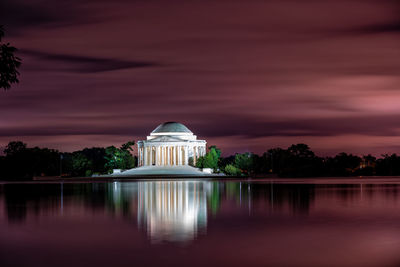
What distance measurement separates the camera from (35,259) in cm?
1855

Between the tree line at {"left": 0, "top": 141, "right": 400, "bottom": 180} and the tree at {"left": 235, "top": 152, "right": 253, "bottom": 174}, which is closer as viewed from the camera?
the tree line at {"left": 0, "top": 141, "right": 400, "bottom": 180}

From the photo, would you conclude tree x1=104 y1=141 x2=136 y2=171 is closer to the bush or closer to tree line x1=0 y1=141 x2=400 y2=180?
tree line x1=0 y1=141 x2=400 y2=180

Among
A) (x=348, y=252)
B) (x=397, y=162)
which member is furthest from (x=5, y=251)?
(x=397, y=162)

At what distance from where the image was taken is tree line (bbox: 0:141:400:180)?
159 meters

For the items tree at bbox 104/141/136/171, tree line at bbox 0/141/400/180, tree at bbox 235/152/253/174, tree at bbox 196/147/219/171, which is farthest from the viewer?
tree at bbox 104/141/136/171

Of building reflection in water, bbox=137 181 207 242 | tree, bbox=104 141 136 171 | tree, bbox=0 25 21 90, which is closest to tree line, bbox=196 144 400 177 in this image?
tree, bbox=104 141 136 171

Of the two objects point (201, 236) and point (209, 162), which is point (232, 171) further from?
point (201, 236)

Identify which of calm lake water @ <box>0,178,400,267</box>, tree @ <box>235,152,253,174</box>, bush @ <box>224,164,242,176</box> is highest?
tree @ <box>235,152,253,174</box>

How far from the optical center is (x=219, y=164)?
19675 centimetres

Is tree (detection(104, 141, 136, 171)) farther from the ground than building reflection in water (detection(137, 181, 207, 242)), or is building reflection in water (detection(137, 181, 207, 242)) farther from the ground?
tree (detection(104, 141, 136, 171))

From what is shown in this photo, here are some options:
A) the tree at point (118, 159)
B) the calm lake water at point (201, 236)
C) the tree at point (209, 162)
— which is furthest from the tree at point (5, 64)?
the tree at point (118, 159)

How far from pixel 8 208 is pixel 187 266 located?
81.0ft

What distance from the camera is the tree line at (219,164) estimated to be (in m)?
159

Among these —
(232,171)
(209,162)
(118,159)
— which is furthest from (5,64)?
(118,159)
